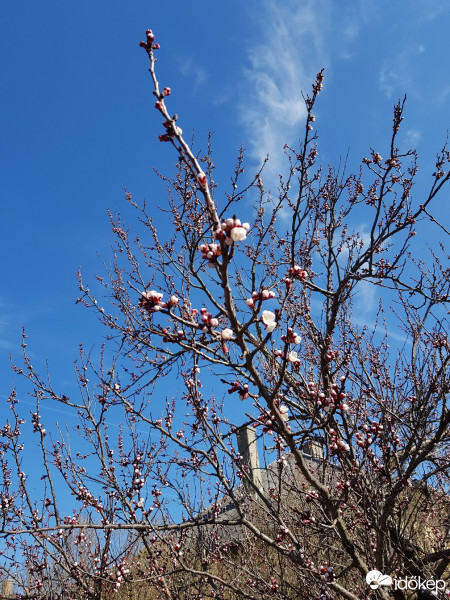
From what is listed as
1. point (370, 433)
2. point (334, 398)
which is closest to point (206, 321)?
point (334, 398)

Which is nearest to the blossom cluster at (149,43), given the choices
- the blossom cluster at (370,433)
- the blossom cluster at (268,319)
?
the blossom cluster at (268,319)

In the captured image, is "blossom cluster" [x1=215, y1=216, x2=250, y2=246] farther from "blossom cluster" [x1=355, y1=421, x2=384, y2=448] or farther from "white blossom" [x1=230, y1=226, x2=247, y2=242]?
"blossom cluster" [x1=355, y1=421, x2=384, y2=448]

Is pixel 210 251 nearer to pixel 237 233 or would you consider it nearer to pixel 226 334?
pixel 237 233

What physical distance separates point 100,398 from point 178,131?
4.21 meters

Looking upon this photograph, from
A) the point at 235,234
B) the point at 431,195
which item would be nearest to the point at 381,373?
the point at 431,195

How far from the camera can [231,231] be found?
1908 millimetres

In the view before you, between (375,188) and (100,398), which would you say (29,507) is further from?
(375,188)

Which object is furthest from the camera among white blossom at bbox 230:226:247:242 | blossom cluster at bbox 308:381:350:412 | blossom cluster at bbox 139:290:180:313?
blossom cluster at bbox 308:381:350:412

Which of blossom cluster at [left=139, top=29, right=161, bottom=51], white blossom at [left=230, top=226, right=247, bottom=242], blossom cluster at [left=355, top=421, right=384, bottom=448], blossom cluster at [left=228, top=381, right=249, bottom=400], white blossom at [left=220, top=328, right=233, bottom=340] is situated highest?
blossom cluster at [left=139, top=29, right=161, bottom=51]

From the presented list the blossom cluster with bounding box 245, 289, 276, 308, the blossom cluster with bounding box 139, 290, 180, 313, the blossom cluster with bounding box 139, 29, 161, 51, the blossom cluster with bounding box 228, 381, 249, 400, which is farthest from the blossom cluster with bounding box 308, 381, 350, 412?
the blossom cluster with bounding box 139, 29, 161, 51

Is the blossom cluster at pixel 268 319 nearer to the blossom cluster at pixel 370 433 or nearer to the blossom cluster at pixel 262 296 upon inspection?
the blossom cluster at pixel 262 296

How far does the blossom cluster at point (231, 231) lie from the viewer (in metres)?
1.89

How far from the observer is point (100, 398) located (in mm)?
5508

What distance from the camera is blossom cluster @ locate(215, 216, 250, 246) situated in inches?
74.5
